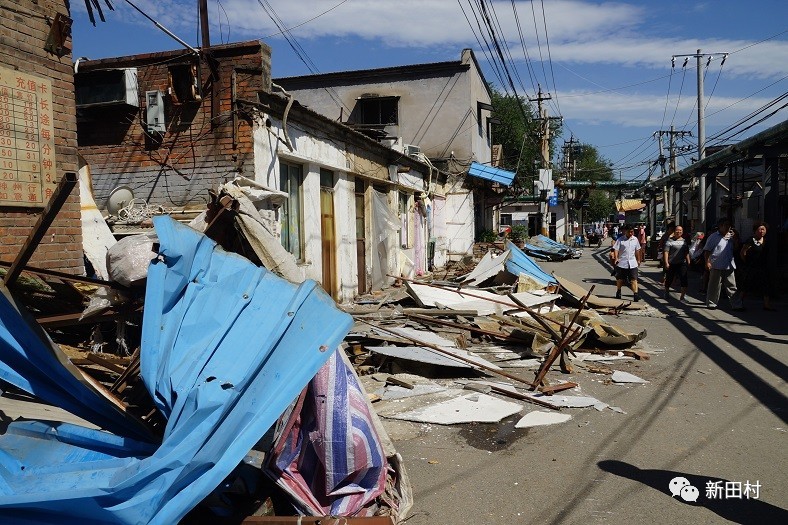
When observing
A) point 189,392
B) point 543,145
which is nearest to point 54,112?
point 189,392

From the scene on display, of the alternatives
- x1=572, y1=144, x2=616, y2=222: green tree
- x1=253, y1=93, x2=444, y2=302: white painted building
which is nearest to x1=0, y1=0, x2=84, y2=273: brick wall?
x1=253, y1=93, x2=444, y2=302: white painted building

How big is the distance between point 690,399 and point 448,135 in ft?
67.7

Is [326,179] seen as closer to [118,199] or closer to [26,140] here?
[118,199]

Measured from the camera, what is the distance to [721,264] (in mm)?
11727

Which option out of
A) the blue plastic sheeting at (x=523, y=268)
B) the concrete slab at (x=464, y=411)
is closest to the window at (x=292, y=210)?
the concrete slab at (x=464, y=411)

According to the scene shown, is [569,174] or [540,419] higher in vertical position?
[569,174]

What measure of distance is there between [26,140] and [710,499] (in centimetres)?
711

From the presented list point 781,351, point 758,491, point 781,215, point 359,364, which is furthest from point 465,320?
point 781,215

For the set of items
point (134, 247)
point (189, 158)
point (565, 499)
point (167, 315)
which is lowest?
point (565, 499)

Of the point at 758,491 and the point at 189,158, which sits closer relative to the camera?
the point at 758,491

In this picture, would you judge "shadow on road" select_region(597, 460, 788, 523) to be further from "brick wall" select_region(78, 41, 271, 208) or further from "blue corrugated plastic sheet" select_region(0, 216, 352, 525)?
"brick wall" select_region(78, 41, 271, 208)

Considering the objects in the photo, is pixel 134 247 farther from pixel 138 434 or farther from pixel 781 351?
pixel 781 351

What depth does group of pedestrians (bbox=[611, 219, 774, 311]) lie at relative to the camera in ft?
38.4

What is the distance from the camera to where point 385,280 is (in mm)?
15656
